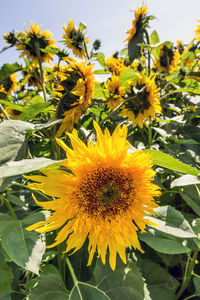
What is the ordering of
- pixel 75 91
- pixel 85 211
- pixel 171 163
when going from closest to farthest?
pixel 171 163, pixel 85 211, pixel 75 91

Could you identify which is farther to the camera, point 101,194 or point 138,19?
point 138,19

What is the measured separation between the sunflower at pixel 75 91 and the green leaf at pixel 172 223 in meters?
0.40

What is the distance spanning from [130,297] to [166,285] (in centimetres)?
27

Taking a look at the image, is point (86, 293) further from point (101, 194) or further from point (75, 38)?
point (75, 38)

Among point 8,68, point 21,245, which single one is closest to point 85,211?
point 21,245

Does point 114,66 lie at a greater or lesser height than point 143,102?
greater

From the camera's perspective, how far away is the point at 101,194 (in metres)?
0.72

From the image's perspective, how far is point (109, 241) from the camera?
68 centimetres

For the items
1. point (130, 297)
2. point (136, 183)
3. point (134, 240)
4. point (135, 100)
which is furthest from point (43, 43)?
point (130, 297)

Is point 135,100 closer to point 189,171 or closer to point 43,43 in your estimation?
point 189,171

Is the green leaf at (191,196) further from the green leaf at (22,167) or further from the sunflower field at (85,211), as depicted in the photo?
the green leaf at (22,167)

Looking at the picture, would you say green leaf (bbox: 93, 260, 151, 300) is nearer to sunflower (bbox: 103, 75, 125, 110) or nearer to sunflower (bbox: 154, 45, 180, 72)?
sunflower (bbox: 103, 75, 125, 110)

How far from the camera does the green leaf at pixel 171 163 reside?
551mm

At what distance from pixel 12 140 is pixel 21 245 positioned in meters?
0.25
